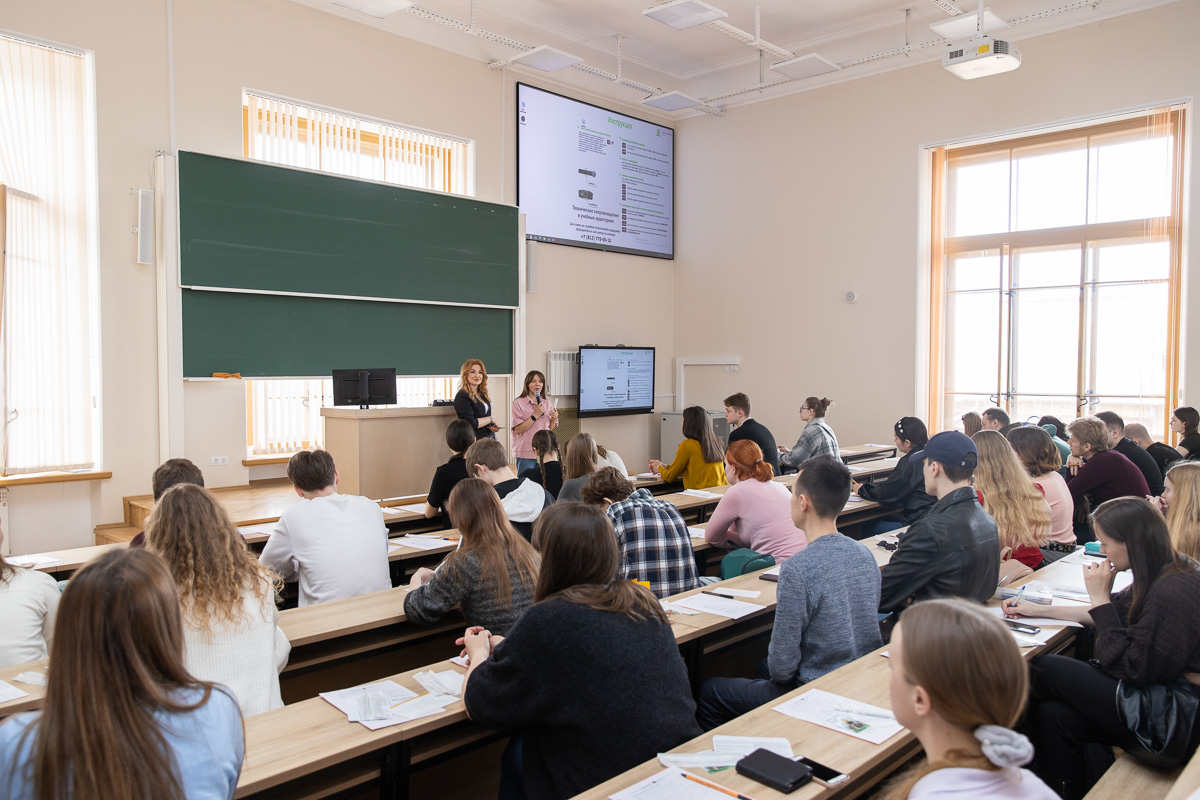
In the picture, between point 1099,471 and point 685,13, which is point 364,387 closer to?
point 685,13

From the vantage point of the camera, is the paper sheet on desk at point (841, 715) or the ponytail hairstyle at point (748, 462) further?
the ponytail hairstyle at point (748, 462)

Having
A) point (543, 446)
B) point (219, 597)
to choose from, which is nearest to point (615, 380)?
point (543, 446)

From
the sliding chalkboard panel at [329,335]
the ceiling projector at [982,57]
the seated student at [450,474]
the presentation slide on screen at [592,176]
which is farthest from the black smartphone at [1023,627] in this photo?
the presentation slide on screen at [592,176]

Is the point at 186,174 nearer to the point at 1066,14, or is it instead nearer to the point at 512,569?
the point at 512,569

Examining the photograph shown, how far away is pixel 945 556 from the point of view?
2.76 m

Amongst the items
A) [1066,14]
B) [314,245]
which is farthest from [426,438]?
[1066,14]

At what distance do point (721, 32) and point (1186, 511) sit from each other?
6.90 metres

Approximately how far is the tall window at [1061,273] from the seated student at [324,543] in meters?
6.66

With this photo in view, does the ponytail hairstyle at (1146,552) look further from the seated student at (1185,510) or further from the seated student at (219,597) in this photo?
the seated student at (219,597)

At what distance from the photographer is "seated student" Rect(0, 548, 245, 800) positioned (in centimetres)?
110

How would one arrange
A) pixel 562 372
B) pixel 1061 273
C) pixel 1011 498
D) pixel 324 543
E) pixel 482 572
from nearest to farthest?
pixel 482 572, pixel 324 543, pixel 1011 498, pixel 1061 273, pixel 562 372

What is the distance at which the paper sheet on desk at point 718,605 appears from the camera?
2.81m

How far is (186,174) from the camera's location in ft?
19.1

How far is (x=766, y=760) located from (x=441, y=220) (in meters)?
6.42
